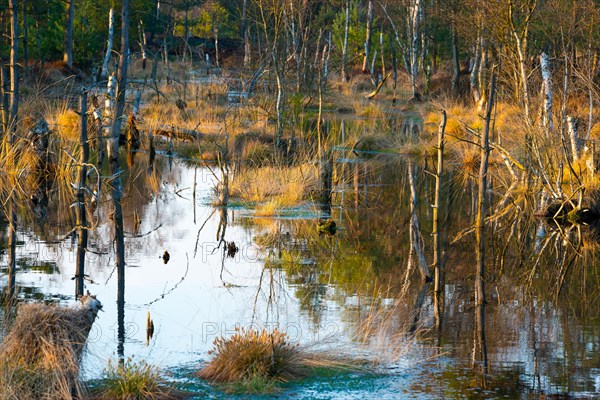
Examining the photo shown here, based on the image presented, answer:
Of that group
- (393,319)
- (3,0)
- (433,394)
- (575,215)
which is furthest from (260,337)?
(3,0)

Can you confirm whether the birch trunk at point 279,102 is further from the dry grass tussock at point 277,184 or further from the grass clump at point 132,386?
the grass clump at point 132,386

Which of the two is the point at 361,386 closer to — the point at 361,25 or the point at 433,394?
the point at 433,394

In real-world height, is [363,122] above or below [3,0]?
below

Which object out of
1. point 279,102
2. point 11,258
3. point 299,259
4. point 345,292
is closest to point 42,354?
point 345,292

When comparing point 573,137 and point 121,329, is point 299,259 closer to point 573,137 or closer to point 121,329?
point 121,329

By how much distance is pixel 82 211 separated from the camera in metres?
16.0

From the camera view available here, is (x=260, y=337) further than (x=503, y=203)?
No

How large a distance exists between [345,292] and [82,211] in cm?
627

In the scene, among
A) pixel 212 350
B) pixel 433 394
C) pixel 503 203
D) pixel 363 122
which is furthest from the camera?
pixel 363 122

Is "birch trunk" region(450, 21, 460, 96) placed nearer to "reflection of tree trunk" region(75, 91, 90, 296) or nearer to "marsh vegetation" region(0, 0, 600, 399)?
"marsh vegetation" region(0, 0, 600, 399)

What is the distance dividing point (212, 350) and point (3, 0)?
35227 millimetres

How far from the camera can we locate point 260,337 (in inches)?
309

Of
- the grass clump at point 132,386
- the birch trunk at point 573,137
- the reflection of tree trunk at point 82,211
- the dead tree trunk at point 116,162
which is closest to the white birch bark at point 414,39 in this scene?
the dead tree trunk at point 116,162

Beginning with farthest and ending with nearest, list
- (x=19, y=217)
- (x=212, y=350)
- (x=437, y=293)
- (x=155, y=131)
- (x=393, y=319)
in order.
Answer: (x=155, y=131), (x=19, y=217), (x=437, y=293), (x=393, y=319), (x=212, y=350)
